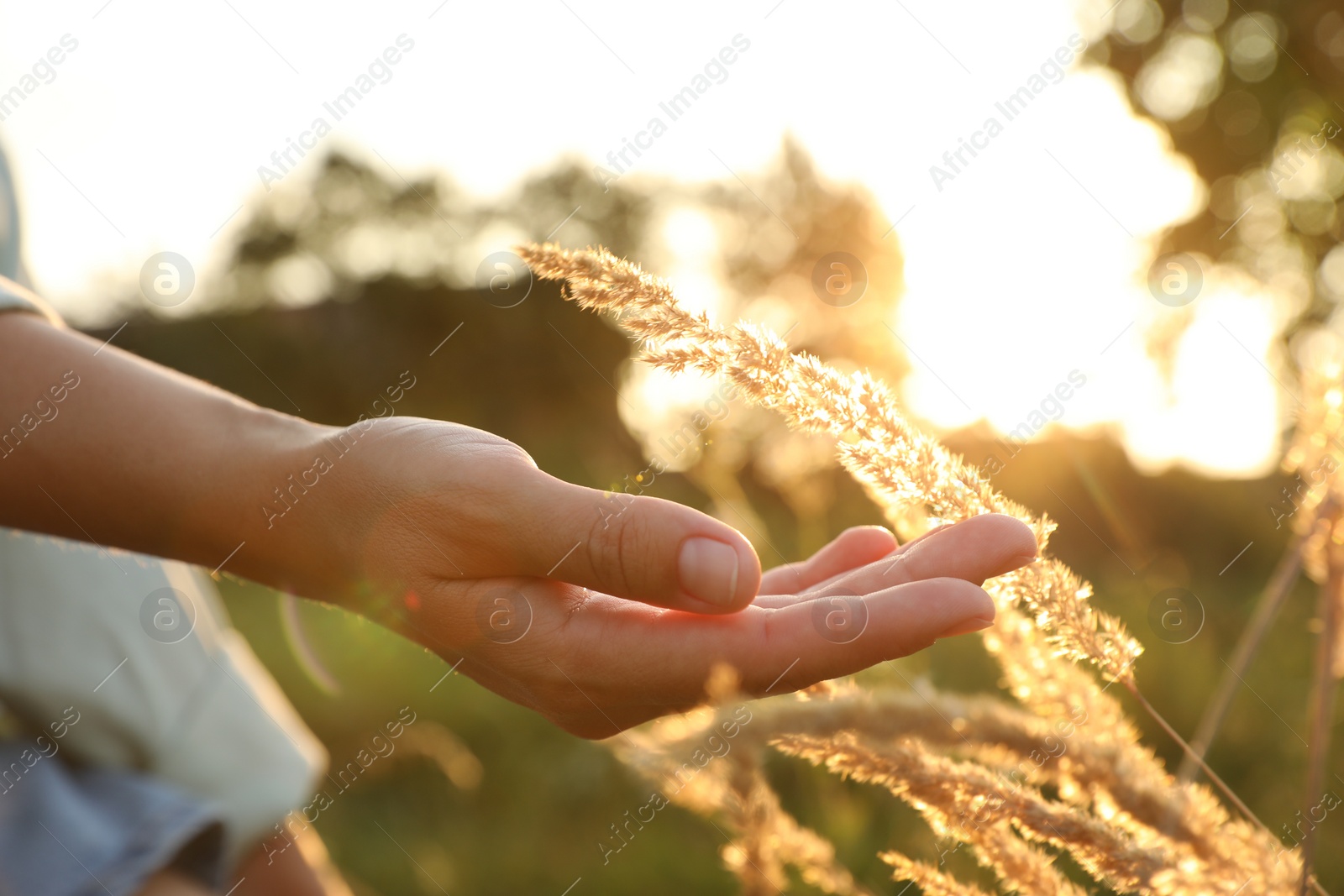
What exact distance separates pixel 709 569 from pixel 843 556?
0.50 m

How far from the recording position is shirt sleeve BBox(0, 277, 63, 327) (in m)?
1.39

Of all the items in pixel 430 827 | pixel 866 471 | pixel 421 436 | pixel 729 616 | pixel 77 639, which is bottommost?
pixel 430 827

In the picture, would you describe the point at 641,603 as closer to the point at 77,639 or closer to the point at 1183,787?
the point at 1183,787

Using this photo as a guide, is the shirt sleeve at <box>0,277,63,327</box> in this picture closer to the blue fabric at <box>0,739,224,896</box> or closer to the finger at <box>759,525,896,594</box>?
the blue fabric at <box>0,739,224,896</box>

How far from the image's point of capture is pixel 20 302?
142cm

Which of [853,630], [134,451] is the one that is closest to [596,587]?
[853,630]

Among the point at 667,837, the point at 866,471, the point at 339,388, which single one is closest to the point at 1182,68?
the point at 667,837

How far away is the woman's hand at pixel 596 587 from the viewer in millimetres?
1009

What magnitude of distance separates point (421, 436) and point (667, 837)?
106 inches

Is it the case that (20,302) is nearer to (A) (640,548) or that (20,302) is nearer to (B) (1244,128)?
(A) (640,548)

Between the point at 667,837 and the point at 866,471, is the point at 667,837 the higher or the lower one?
the lower one

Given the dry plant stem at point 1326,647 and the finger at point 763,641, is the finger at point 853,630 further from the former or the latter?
the dry plant stem at point 1326,647

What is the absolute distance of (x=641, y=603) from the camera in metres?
1.28

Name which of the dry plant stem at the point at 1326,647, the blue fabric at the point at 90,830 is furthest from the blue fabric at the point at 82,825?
the dry plant stem at the point at 1326,647
